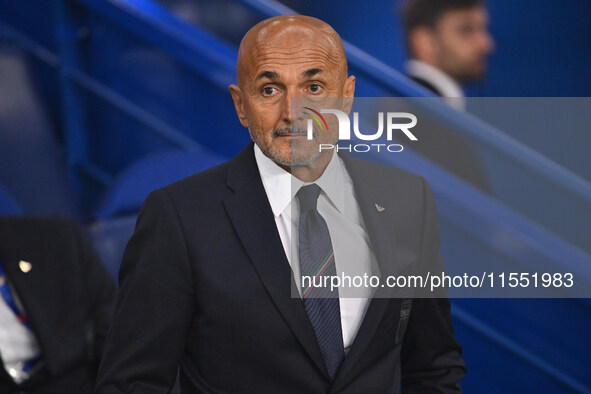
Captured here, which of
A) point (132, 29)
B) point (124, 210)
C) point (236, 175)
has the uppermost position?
point (132, 29)

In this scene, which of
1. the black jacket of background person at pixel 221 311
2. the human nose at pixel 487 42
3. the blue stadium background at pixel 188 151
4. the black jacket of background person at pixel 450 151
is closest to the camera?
the black jacket of background person at pixel 221 311

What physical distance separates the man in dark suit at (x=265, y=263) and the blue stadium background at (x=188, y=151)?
408mm

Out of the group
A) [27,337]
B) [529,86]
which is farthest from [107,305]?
[529,86]

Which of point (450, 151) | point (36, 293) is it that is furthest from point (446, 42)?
point (36, 293)

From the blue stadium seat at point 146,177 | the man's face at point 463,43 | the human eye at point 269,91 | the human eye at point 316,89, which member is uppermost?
the man's face at point 463,43

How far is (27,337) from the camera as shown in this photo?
1948mm

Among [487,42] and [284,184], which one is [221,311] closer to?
[284,184]

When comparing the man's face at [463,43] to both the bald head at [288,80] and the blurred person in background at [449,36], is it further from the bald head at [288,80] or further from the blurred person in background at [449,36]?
the bald head at [288,80]

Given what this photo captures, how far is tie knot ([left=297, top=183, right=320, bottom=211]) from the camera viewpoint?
4.27ft

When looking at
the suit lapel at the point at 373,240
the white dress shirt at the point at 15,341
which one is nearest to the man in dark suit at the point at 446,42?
the suit lapel at the point at 373,240

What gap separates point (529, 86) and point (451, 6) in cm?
83

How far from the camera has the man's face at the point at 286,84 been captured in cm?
123

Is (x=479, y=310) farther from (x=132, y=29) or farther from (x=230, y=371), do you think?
(x=132, y=29)

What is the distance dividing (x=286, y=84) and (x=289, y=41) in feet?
0.25
